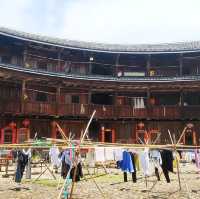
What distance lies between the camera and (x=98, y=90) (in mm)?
32812

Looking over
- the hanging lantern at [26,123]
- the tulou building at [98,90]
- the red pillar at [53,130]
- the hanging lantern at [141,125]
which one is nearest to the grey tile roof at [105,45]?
the tulou building at [98,90]

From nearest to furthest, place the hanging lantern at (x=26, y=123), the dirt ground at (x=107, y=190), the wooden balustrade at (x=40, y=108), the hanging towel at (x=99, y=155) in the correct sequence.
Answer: the dirt ground at (x=107, y=190)
the hanging towel at (x=99, y=155)
the wooden balustrade at (x=40, y=108)
the hanging lantern at (x=26, y=123)

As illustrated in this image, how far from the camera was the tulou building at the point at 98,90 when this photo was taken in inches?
1179

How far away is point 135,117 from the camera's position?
105 ft

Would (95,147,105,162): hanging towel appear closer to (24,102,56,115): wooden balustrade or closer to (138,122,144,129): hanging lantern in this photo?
(24,102,56,115): wooden balustrade

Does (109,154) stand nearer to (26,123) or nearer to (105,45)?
(26,123)

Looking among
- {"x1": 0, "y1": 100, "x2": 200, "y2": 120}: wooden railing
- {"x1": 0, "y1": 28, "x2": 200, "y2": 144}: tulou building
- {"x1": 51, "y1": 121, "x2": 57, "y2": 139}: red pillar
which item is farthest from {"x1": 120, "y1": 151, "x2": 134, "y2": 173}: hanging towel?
{"x1": 51, "y1": 121, "x2": 57, "y2": 139}: red pillar

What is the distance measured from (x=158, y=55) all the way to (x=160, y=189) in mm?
21718

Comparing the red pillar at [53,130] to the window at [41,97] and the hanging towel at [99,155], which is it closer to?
the window at [41,97]

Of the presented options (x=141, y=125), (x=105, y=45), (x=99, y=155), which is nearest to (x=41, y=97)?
(x=141, y=125)

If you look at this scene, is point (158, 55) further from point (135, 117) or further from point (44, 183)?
point (44, 183)

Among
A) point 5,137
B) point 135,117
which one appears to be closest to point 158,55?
point 135,117

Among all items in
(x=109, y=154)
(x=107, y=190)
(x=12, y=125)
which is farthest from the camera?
(x=12, y=125)

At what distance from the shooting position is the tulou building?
98.3 ft
